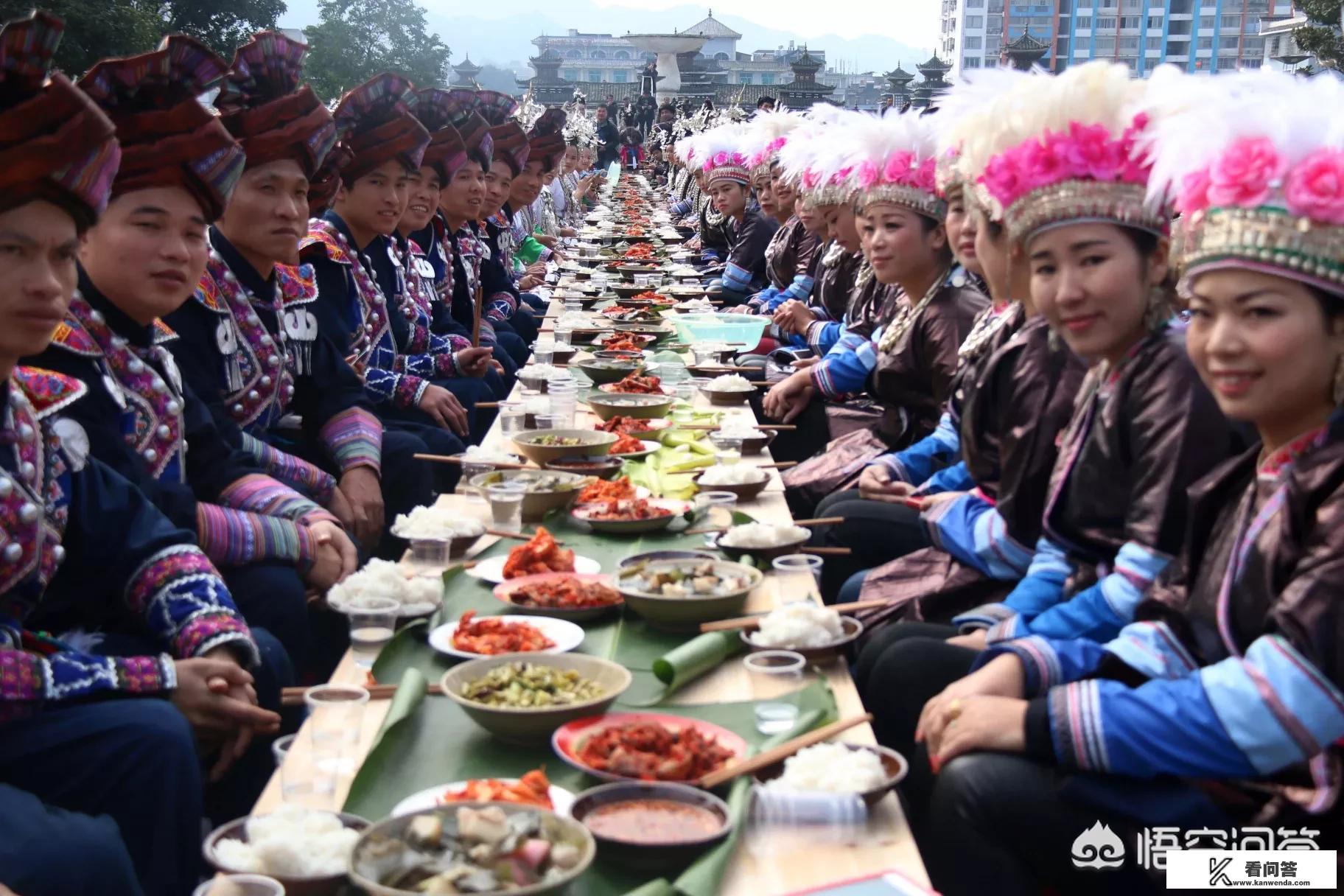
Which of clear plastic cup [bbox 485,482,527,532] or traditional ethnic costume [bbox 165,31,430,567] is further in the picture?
traditional ethnic costume [bbox 165,31,430,567]

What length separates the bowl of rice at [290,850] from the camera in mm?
1545

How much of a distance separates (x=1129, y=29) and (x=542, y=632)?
8243cm

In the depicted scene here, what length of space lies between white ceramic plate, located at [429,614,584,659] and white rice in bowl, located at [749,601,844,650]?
326 mm

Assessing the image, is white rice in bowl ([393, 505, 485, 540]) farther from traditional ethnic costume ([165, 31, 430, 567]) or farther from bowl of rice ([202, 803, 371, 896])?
bowl of rice ([202, 803, 371, 896])

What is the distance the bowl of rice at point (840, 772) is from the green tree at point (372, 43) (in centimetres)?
5006

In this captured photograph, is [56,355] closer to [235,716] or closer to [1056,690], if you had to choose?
[235,716]

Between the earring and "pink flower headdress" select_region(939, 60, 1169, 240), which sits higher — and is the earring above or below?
below

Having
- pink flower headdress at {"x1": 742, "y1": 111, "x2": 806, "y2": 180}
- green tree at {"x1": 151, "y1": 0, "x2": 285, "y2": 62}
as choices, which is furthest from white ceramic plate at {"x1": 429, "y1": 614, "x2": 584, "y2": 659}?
green tree at {"x1": 151, "y1": 0, "x2": 285, "y2": 62}

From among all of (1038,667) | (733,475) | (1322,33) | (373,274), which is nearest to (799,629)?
(1038,667)

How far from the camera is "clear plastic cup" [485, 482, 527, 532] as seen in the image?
10.2 ft

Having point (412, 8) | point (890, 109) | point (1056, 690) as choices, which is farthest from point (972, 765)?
point (412, 8)

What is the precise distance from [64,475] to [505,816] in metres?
1.30

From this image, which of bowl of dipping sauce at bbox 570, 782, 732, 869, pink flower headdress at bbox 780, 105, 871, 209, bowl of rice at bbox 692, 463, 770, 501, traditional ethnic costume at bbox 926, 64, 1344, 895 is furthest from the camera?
pink flower headdress at bbox 780, 105, 871, 209

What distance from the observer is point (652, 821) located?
1687 millimetres
